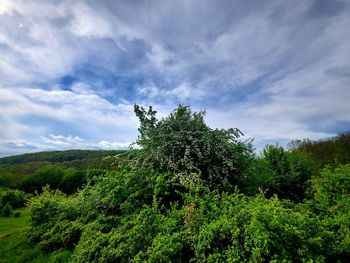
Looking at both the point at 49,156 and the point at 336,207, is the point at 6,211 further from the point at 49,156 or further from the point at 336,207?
the point at 49,156

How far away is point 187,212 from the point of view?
5.36m

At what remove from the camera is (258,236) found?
3982 millimetres

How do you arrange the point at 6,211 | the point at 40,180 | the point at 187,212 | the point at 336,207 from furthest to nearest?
the point at 40,180 → the point at 6,211 → the point at 336,207 → the point at 187,212

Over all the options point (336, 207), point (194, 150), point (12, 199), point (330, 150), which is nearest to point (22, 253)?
point (194, 150)

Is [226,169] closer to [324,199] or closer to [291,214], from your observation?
[324,199]

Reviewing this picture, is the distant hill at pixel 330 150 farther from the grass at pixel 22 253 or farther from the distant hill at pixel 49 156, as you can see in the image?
the distant hill at pixel 49 156

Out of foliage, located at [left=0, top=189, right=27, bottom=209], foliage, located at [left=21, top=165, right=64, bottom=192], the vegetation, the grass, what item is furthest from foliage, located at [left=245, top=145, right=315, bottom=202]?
foliage, located at [left=21, top=165, right=64, bottom=192]

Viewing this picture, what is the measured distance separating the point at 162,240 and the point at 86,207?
4911mm

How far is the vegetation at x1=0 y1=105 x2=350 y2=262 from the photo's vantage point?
4371mm

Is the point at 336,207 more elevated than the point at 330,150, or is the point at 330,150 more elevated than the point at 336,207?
the point at 330,150

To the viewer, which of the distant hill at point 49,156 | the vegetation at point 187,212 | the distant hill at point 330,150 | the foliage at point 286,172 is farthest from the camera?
the distant hill at point 49,156

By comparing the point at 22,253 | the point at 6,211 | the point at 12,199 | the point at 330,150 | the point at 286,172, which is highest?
the point at 330,150

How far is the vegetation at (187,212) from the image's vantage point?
14.3 ft

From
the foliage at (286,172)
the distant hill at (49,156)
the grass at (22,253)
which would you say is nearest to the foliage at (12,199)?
the grass at (22,253)
